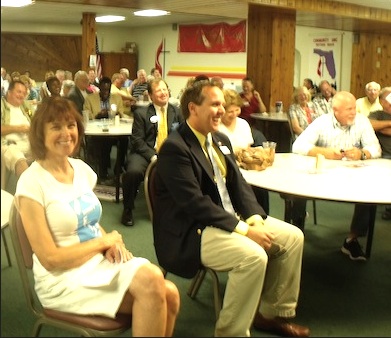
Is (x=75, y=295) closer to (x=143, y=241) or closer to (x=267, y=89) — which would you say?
(x=143, y=241)

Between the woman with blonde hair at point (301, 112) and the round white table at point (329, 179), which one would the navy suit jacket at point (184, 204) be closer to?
the round white table at point (329, 179)

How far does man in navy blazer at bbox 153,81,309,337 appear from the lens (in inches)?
84.3

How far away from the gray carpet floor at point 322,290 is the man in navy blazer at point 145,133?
28cm

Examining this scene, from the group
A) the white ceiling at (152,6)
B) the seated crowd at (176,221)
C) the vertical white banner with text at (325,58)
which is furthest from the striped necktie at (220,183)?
the vertical white banner with text at (325,58)

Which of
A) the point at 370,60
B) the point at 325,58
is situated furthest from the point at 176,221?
the point at 325,58

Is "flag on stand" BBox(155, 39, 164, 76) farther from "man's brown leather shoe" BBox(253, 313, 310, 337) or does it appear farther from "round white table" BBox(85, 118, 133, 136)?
"man's brown leather shoe" BBox(253, 313, 310, 337)

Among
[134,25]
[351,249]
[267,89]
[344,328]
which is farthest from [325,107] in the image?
[134,25]

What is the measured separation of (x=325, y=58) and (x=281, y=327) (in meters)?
9.62

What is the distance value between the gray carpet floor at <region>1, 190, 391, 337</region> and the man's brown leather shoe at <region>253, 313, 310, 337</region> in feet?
0.10

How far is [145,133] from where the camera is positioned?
4465 millimetres

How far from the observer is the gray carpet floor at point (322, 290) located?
1.41 meters

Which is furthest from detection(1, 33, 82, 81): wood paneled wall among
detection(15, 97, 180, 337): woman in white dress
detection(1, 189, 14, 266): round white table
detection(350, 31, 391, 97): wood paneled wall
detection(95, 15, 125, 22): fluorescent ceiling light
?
detection(350, 31, 391, 97): wood paneled wall

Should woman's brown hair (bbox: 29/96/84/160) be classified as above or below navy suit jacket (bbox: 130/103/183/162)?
above

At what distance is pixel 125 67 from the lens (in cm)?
1001
